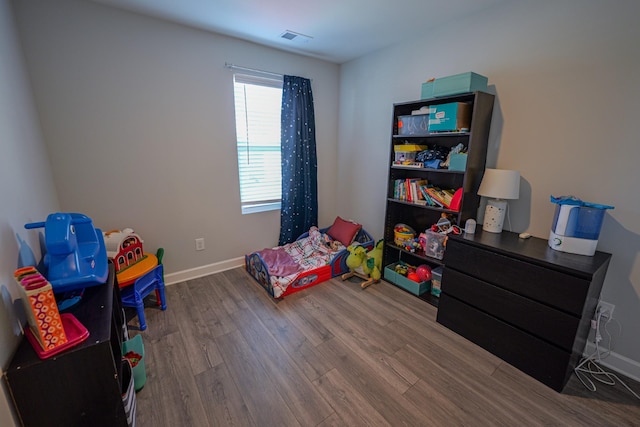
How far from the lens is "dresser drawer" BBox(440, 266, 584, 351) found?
148 cm

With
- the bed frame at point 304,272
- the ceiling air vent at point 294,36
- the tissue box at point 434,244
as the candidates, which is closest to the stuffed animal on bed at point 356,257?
the bed frame at point 304,272

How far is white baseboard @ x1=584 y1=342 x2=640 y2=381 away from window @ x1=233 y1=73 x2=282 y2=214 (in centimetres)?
297

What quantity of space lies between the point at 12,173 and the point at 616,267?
130 inches

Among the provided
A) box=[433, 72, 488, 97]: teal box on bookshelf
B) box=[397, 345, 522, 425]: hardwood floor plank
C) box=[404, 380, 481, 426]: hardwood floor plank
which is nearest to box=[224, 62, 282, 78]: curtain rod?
box=[433, 72, 488, 97]: teal box on bookshelf

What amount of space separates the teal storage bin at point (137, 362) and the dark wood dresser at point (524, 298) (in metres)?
2.03

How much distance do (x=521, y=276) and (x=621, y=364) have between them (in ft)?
2.80

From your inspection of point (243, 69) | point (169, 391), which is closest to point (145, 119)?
point (243, 69)

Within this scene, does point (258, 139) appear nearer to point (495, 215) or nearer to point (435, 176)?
point (435, 176)

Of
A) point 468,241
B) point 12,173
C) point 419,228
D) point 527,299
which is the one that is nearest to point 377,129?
→ point 419,228

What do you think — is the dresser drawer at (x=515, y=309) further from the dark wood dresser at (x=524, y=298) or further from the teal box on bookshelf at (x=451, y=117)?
the teal box on bookshelf at (x=451, y=117)

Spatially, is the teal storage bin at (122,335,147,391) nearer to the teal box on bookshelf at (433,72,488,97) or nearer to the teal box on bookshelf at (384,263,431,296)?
the teal box on bookshelf at (384,263,431,296)

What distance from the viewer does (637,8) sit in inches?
57.4

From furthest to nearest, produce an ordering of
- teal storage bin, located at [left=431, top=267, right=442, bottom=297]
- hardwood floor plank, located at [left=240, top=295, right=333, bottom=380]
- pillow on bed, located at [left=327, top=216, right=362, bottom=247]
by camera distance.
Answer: pillow on bed, located at [left=327, top=216, right=362, bottom=247], teal storage bin, located at [left=431, top=267, right=442, bottom=297], hardwood floor plank, located at [left=240, top=295, right=333, bottom=380]

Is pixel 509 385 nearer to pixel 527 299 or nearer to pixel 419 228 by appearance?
pixel 527 299
